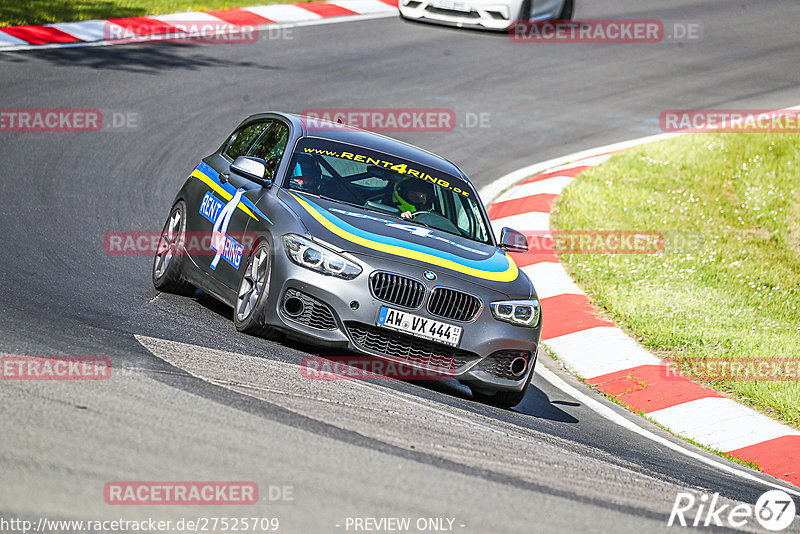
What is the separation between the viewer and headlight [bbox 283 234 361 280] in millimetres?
7141

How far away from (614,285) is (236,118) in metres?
6.05

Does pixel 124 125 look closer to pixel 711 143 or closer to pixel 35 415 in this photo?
pixel 711 143

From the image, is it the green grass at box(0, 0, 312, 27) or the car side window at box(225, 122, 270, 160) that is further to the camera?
the green grass at box(0, 0, 312, 27)

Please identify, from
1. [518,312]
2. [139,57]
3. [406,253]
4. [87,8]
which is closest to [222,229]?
[406,253]

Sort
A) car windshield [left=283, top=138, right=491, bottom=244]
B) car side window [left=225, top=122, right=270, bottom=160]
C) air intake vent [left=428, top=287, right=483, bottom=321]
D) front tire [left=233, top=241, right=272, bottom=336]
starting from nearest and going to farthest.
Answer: air intake vent [left=428, top=287, right=483, bottom=321] → front tire [left=233, top=241, right=272, bottom=336] → car windshield [left=283, top=138, right=491, bottom=244] → car side window [left=225, top=122, right=270, bottom=160]

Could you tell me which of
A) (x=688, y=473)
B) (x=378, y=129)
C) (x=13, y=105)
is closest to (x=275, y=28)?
(x=378, y=129)

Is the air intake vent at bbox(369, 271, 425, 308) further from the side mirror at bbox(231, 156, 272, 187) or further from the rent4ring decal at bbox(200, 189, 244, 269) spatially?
the side mirror at bbox(231, 156, 272, 187)

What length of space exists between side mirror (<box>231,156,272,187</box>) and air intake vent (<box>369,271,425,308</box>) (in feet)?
4.64

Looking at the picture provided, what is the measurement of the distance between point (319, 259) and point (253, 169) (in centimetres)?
119

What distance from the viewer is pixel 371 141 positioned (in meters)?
8.92

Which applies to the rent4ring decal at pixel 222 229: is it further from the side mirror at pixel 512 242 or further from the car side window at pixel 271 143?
the side mirror at pixel 512 242

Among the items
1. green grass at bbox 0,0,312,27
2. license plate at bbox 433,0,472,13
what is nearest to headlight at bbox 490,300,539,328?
green grass at bbox 0,0,312,27

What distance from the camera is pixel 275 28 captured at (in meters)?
19.3

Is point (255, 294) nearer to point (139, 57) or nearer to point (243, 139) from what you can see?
point (243, 139)
